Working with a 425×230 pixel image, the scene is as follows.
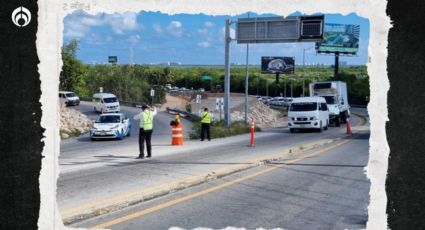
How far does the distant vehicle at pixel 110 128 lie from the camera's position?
28.1 metres

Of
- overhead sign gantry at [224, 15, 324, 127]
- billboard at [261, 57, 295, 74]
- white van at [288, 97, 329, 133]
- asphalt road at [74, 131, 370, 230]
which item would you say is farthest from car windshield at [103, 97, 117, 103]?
asphalt road at [74, 131, 370, 230]

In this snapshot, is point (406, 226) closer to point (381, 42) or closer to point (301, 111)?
point (381, 42)

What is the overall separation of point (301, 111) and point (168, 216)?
83.0ft

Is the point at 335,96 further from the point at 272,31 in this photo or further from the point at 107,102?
the point at 272,31

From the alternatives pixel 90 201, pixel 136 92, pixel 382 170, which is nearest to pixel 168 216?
pixel 90 201

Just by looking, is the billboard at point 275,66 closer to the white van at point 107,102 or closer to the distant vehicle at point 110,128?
the white van at point 107,102

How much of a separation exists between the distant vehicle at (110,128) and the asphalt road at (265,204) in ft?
54.0

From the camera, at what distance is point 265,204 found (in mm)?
8438

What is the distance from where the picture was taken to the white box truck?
122 feet

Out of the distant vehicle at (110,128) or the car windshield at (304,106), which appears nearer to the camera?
the distant vehicle at (110,128)

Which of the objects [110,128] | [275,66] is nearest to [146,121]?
[110,128]

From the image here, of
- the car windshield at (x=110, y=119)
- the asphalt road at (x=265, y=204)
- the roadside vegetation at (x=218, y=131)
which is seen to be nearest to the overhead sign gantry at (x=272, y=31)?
the roadside vegetation at (x=218, y=131)

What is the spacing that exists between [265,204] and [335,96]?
30.7 m

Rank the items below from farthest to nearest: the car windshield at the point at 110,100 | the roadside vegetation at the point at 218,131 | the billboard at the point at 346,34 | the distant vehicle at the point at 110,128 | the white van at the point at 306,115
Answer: the car windshield at the point at 110,100
the white van at the point at 306,115
the distant vehicle at the point at 110,128
the roadside vegetation at the point at 218,131
the billboard at the point at 346,34
